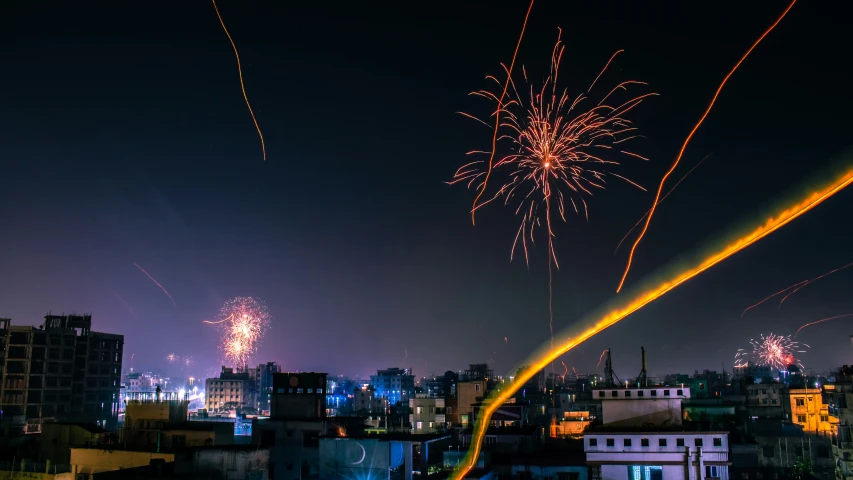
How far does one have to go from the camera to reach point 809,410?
170 ft

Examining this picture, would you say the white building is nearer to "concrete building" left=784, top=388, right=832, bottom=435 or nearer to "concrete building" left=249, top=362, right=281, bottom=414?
"concrete building" left=784, top=388, right=832, bottom=435

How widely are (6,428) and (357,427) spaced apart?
19.7 metres

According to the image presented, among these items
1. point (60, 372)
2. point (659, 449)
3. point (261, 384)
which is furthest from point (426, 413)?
point (261, 384)

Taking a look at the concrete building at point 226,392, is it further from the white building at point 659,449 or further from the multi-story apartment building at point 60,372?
the white building at point 659,449

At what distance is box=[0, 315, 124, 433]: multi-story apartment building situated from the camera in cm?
5409

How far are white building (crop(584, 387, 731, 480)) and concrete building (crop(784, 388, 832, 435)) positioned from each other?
26.6m

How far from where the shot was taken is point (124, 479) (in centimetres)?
2283

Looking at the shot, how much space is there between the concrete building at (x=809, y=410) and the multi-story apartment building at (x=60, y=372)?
56.3 meters

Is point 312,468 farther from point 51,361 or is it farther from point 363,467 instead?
point 51,361

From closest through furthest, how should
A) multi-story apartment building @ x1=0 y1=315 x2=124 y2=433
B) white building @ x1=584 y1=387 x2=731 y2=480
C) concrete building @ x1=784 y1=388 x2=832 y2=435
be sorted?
white building @ x1=584 y1=387 x2=731 y2=480
concrete building @ x1=784 y1=388 x2=832 y2=435
multi-story apartment building @ x1=0 y1=315 x2=124 y2=433

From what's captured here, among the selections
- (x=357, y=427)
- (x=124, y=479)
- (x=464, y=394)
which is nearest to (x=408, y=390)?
(x=464, y=394)

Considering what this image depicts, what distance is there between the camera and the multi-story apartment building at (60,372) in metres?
54.1

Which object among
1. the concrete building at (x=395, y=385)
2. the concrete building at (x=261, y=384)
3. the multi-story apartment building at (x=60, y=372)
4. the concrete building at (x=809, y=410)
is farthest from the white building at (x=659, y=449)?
the concrete building at (x=261, y=384)

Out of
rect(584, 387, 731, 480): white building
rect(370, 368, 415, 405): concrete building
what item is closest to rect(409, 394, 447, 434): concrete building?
rect(584, 387, 731, 480): white building
